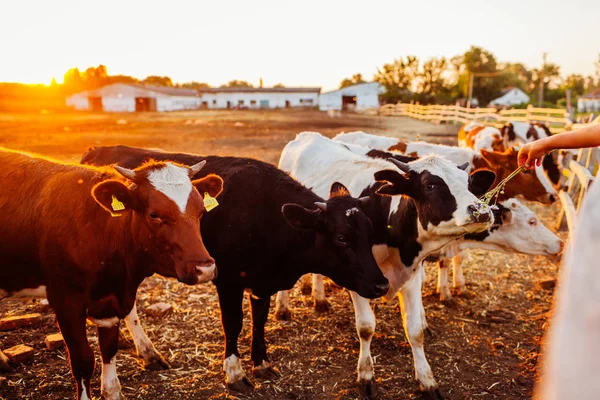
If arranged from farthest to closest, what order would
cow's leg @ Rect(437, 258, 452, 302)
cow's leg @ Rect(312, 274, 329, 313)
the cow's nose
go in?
cow's leg @ Rect(437, 258, 452, 302) → cow's leg @ Rect(312, 274, 329, 313) → the cow's nose

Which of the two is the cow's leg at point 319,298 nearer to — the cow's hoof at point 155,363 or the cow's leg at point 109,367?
the cow's hoof at point 155,363

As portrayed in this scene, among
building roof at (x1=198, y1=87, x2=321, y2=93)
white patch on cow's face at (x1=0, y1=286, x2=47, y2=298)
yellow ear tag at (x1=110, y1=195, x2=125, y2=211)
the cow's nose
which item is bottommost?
white patch on cow's face at (x1=0, y1=286, x2=47, y2=298)

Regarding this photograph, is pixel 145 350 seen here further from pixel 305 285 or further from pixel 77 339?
pixel 305 285

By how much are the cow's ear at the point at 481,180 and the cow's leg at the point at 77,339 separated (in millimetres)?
4073

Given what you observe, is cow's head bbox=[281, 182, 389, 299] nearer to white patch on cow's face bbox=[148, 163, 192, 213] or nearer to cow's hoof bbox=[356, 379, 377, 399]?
white patch on cow's face bbox=[148, 163, 192, 213]

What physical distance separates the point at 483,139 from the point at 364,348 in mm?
8307

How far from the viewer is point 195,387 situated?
14.9 feet

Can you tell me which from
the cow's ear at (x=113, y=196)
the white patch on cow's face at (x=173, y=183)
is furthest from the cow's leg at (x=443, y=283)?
the cow's ear at (x=113, y=196)

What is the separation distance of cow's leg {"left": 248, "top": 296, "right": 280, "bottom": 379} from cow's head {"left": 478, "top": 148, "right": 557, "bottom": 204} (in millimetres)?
4140

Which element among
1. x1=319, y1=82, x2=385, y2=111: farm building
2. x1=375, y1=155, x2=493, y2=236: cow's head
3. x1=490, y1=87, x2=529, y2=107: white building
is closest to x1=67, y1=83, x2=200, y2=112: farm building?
x1=319, y1=82, x2=385, y2=111: farm building

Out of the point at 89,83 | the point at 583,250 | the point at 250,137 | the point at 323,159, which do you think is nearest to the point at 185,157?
the point at 323,159

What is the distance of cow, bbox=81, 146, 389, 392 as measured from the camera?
4.15m

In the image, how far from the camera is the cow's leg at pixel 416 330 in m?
4.53

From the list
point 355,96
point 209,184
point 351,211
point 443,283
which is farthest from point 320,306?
point 355,96
